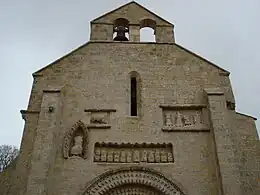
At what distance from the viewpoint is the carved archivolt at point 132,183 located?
9.23m

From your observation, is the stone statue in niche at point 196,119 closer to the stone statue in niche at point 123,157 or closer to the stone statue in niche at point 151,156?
the stone statue in niche at point 151,156

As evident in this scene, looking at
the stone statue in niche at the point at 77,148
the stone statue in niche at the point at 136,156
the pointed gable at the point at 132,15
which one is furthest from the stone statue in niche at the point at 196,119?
the pointed gable at the point at 132,15

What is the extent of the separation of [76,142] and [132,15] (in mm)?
5835

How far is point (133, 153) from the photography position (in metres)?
9.96

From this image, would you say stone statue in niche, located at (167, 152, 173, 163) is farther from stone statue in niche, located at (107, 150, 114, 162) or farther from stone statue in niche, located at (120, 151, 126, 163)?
stone statue in niche, located at (107, 150, 114, 162)

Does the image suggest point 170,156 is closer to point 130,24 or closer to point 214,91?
point 214,91

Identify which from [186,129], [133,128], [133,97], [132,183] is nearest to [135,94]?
[133,97]

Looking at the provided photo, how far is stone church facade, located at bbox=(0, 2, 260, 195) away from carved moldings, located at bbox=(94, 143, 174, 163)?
0.03 m

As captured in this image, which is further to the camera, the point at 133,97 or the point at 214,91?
the point at 133,97

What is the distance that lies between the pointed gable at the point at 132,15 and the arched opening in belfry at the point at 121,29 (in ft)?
0.51

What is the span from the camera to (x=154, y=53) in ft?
40.3

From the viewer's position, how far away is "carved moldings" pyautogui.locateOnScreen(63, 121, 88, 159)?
387 inches

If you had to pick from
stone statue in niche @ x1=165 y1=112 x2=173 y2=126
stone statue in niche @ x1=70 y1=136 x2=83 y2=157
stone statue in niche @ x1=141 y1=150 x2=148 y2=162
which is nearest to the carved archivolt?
stone statue in niche @ x1=141 y1=150 x2=148 y2=162

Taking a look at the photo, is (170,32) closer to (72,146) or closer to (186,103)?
(186,103)
